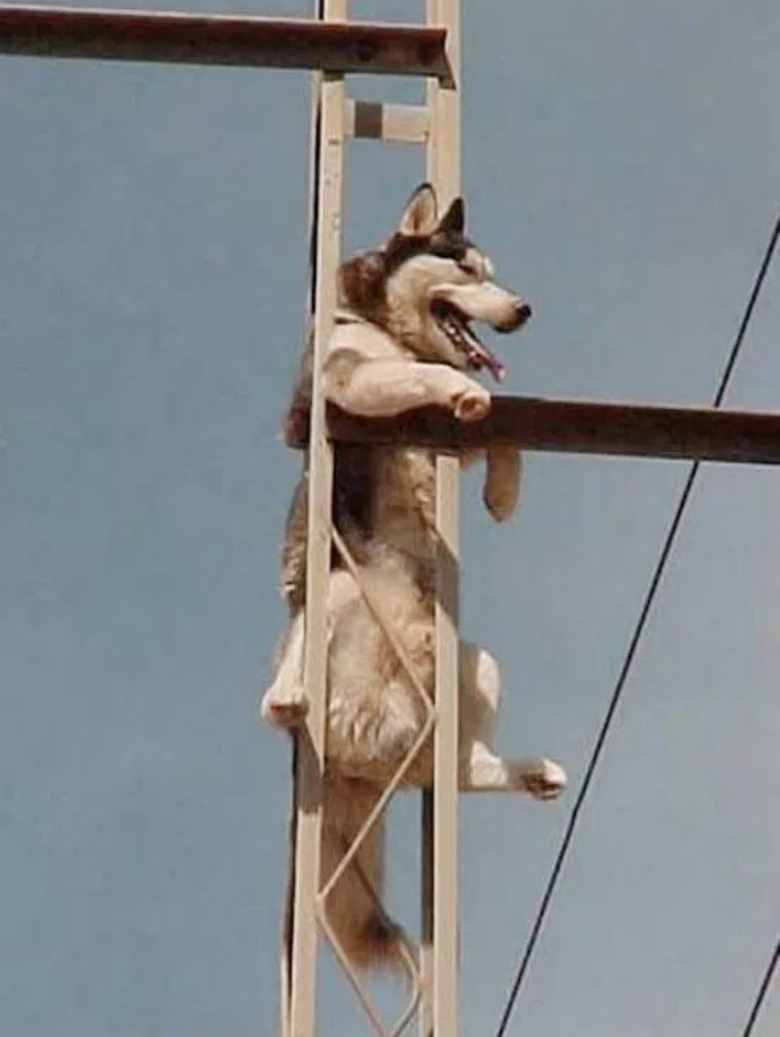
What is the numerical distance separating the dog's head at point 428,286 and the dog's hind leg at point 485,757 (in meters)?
0.64

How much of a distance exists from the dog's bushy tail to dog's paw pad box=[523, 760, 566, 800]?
302 mm

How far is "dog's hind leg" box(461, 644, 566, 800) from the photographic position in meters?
6.91

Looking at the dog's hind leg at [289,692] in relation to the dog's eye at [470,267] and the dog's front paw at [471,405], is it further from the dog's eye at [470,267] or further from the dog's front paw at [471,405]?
the dog's eye at [470,267]

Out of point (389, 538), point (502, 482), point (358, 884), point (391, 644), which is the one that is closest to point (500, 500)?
point (502, 482)

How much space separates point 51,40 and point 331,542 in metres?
1.21

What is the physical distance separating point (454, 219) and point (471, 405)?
0.61m

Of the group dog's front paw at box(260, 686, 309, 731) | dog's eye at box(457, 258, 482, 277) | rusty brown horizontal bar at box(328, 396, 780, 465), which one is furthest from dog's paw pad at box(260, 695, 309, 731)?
dog's eye at box(457, 258, 482, 277)

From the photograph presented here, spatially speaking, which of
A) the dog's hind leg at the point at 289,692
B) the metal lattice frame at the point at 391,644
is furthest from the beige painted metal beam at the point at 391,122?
the dog's hind leg at the point at 289,692

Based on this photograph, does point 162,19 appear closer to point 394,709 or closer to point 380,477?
point 380,477

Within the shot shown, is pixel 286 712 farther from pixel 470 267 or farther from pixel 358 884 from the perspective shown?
pixel 470 267

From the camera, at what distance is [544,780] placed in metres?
6.91

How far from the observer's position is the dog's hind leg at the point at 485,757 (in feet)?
22.7

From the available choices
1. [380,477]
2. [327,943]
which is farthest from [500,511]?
[327,943]

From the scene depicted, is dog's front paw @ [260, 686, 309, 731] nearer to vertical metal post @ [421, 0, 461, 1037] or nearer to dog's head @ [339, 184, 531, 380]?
vertical metal post @ [421, 0, 461, 1037]
